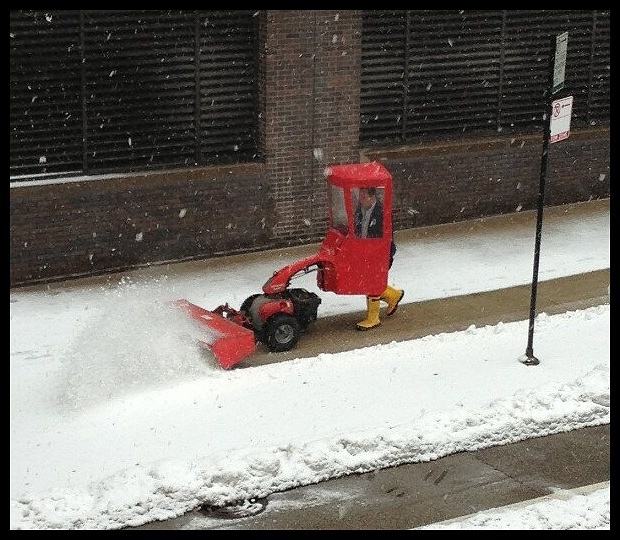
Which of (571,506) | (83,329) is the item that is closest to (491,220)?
(83,329)

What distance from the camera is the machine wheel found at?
11.6 meters

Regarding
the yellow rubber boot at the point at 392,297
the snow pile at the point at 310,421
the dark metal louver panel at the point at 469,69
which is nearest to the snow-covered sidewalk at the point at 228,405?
→ the snow pile at the point at 310,421

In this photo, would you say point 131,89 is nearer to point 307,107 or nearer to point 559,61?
point 307,107

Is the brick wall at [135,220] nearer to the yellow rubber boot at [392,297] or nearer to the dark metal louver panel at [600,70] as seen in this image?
the yellow rubber boot at [392,297]

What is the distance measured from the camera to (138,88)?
1428 cm

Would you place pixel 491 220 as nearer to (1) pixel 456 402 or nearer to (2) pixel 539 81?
(2) pixel 539 81

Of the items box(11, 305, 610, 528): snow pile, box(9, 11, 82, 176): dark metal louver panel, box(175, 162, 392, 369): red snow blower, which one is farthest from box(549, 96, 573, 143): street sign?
box(9, 11, 82, 176): dark metal louver panel

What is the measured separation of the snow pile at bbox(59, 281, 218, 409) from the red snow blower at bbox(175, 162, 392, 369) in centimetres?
18

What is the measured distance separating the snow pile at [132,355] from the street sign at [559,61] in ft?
13.2

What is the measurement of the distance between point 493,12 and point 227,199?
4676 millimetres

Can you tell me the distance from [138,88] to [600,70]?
7.24 meters

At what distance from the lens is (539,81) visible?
1714 centimetres

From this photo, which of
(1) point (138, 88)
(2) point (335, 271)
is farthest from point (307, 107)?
(2) point (335, 271)

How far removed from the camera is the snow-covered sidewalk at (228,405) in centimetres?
905
